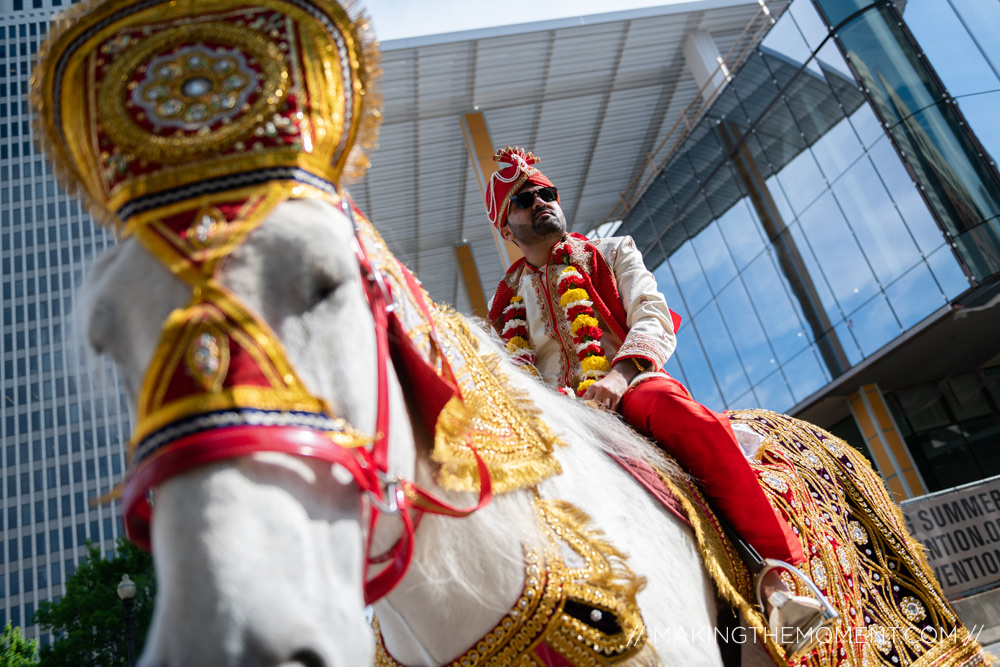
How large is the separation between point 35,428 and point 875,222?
83892 millimetres

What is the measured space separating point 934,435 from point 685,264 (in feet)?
24.5

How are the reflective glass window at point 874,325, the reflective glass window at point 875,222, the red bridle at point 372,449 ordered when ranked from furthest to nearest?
the reflective glass window at point 874,325, the reflective glass window at point 875,222, the red bridle at point 372,449

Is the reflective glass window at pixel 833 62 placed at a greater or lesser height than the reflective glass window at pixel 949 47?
greater

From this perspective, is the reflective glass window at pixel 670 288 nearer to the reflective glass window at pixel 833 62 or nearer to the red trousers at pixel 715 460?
the reflective glass window at pixel 833 62

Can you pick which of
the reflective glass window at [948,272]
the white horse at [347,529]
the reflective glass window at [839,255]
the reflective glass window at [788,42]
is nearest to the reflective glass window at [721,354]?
the reflective glass window at [839,255]

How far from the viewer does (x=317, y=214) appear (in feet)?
4.96

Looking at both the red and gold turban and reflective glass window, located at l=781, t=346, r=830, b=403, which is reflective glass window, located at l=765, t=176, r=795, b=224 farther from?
the red and gold turban

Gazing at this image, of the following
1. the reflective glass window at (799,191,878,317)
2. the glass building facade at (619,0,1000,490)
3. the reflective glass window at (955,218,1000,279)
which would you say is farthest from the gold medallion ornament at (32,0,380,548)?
the reflective glass window at (799,191,878,317)

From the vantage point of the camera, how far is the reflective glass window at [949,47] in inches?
579

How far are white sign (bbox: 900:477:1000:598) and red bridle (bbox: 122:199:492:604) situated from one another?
7809 millimetres

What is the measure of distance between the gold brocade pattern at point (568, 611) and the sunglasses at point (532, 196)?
1948 mm

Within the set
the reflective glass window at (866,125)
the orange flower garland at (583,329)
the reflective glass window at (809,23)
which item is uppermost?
the reflective glass window at (809,23)

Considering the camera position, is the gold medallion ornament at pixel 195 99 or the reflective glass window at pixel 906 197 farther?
the reflective glass window at pixel 906 197

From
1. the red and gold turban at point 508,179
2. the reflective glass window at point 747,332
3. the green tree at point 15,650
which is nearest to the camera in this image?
the red and gold turban at point 508,179
